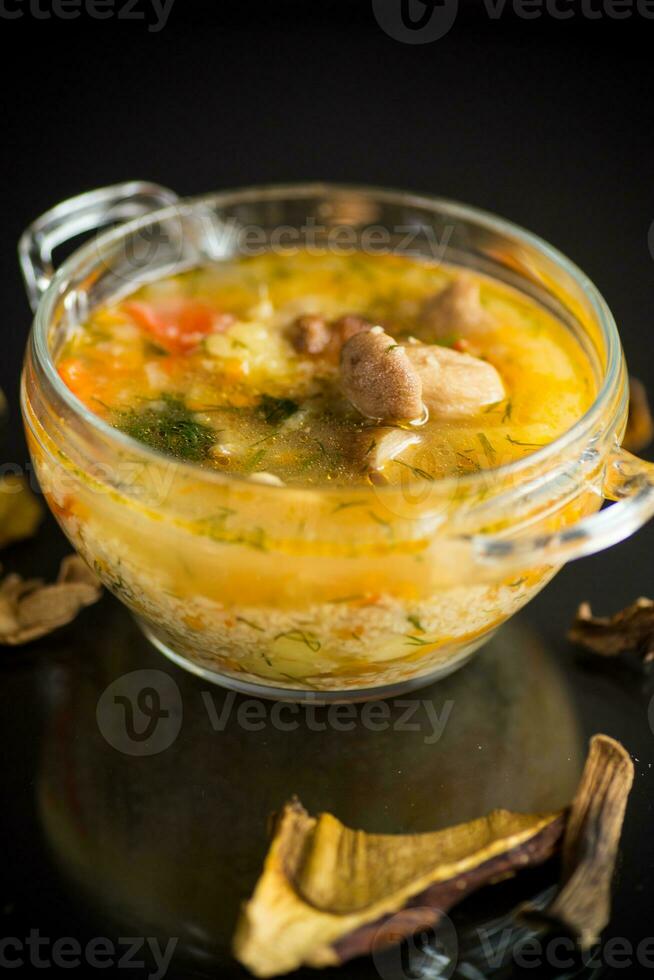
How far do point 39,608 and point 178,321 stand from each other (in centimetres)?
60

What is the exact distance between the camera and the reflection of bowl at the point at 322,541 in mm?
1874

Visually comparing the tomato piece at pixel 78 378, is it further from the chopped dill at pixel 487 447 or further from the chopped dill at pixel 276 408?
the chopped dill at pixel 487 447

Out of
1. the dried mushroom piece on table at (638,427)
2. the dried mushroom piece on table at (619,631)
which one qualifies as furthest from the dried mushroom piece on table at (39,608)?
the dried mushroom piece on table at (638,427)

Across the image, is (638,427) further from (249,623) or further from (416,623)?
(249,623)

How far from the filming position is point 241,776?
215 cm

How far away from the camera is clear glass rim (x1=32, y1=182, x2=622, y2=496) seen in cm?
188

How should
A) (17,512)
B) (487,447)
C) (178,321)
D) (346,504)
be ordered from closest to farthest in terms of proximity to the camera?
(346,504), (487,447), (178,321), (17,512)

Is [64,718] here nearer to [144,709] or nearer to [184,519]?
[144,709]

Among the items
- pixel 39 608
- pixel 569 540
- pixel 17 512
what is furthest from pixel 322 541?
pixel 17 512

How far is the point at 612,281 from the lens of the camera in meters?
3.61

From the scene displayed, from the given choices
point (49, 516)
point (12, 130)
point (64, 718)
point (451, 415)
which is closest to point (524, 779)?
point (451, 415)

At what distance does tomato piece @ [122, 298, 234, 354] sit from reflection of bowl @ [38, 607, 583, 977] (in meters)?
0.59

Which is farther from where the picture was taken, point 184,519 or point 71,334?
point 71,334

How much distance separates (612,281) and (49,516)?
1756mm
